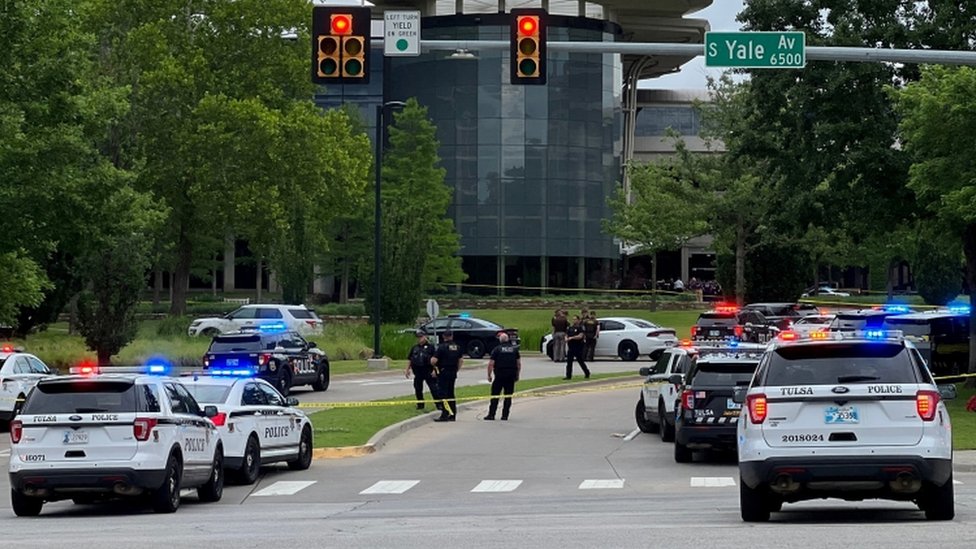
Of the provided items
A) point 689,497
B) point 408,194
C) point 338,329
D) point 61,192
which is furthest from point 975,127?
point 408,194

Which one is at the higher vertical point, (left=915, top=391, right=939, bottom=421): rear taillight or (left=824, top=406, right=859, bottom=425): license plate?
(left=915, top=391, right=939, bottom=421): rear taillight

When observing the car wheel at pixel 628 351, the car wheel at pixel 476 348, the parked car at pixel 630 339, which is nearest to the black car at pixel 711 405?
the parked car at pixel 630 339

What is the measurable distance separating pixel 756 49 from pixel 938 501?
9.11m

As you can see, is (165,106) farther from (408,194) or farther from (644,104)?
(644,104)

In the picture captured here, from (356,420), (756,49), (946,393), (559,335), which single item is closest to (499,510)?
(946,393)

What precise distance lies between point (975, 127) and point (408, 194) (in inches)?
1977

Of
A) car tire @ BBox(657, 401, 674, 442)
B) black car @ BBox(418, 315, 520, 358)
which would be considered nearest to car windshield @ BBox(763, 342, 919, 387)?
car tire @ BBox(657, 401, 674, 442)

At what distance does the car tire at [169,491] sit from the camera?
60.1ft

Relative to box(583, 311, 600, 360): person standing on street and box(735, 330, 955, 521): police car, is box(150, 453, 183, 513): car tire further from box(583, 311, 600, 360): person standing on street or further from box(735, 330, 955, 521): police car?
box(583, 311, 600, 360): person standing on street

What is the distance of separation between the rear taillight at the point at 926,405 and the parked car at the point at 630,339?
3866cm

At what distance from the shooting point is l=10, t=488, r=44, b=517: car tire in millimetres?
18375

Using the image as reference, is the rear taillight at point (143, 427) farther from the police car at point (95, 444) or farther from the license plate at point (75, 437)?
the license plate at point (75, 437)

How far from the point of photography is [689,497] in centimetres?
1958

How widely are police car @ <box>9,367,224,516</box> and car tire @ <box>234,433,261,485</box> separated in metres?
3.39
